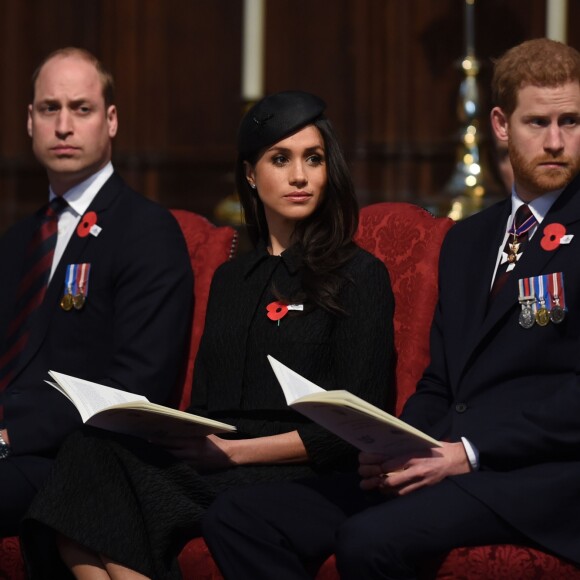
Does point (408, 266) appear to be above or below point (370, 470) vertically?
above

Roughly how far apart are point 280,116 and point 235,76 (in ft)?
9.23

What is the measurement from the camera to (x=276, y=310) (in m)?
3.39

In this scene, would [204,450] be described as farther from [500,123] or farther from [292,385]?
[500,123]

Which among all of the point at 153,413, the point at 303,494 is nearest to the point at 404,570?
the point at 303,494

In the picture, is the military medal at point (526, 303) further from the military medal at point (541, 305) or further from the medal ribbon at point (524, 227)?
the medal ribbon at point (524, 227)

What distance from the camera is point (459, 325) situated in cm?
322

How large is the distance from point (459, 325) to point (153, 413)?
746 millimetres

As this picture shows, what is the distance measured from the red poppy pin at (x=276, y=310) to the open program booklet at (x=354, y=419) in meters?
0.48

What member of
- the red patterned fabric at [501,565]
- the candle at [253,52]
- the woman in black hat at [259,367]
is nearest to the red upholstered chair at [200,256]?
the woman in black hat at [259,367]

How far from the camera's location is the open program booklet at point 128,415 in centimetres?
290

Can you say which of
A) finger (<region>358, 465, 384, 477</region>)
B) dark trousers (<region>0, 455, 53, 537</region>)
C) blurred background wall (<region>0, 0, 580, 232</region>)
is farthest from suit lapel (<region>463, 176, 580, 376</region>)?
blurred background wall (<region>0, 0, 580, 232</region>)

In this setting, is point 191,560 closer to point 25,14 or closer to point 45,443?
point 45,443

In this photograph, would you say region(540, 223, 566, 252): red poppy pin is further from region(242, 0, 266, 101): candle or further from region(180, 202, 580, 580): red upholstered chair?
region(242, 0, 266, 101): candle

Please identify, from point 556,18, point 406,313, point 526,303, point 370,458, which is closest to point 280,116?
point 406,313
